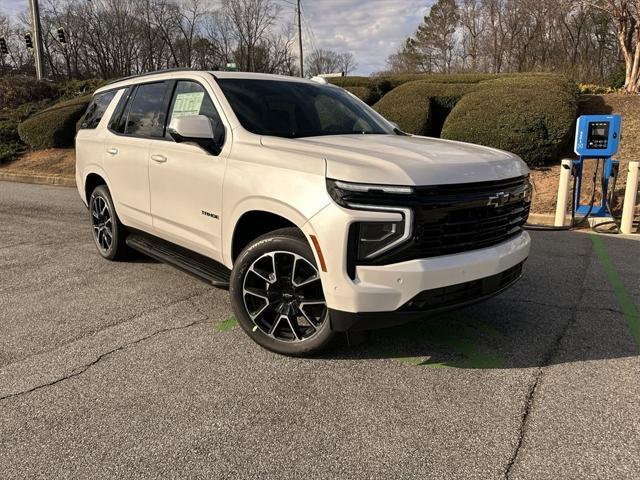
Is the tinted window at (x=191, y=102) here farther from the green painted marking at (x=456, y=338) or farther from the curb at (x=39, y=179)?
the curb at (x=39, y=179)

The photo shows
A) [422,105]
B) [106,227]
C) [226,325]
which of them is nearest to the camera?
[226,325]

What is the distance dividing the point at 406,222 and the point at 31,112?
2243 cm

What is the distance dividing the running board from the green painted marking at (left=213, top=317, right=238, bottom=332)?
0.33 m

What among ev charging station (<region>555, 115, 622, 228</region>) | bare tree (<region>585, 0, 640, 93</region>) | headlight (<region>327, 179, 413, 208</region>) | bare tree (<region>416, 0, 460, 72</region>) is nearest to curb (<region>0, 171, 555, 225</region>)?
ev charging station (<region>555, 115, 622, 228</region>)

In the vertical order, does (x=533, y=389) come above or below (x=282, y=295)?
below

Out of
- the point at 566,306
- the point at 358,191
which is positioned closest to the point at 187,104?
the point at 358,191

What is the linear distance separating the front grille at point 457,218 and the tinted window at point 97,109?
13.4 feet

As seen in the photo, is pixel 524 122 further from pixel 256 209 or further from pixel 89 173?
pixel 256 209

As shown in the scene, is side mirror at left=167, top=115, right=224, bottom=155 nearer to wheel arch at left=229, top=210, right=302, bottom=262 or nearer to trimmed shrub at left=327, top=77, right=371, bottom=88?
wheel arch at left=229, top=210, right=302, bottom=262

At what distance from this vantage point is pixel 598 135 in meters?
7.85

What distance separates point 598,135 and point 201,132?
663 centimetres

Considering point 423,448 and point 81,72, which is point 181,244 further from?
point 81,72

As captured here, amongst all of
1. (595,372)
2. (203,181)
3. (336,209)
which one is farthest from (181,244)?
(595,372)

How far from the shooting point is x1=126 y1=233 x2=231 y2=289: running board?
395 centimetres
